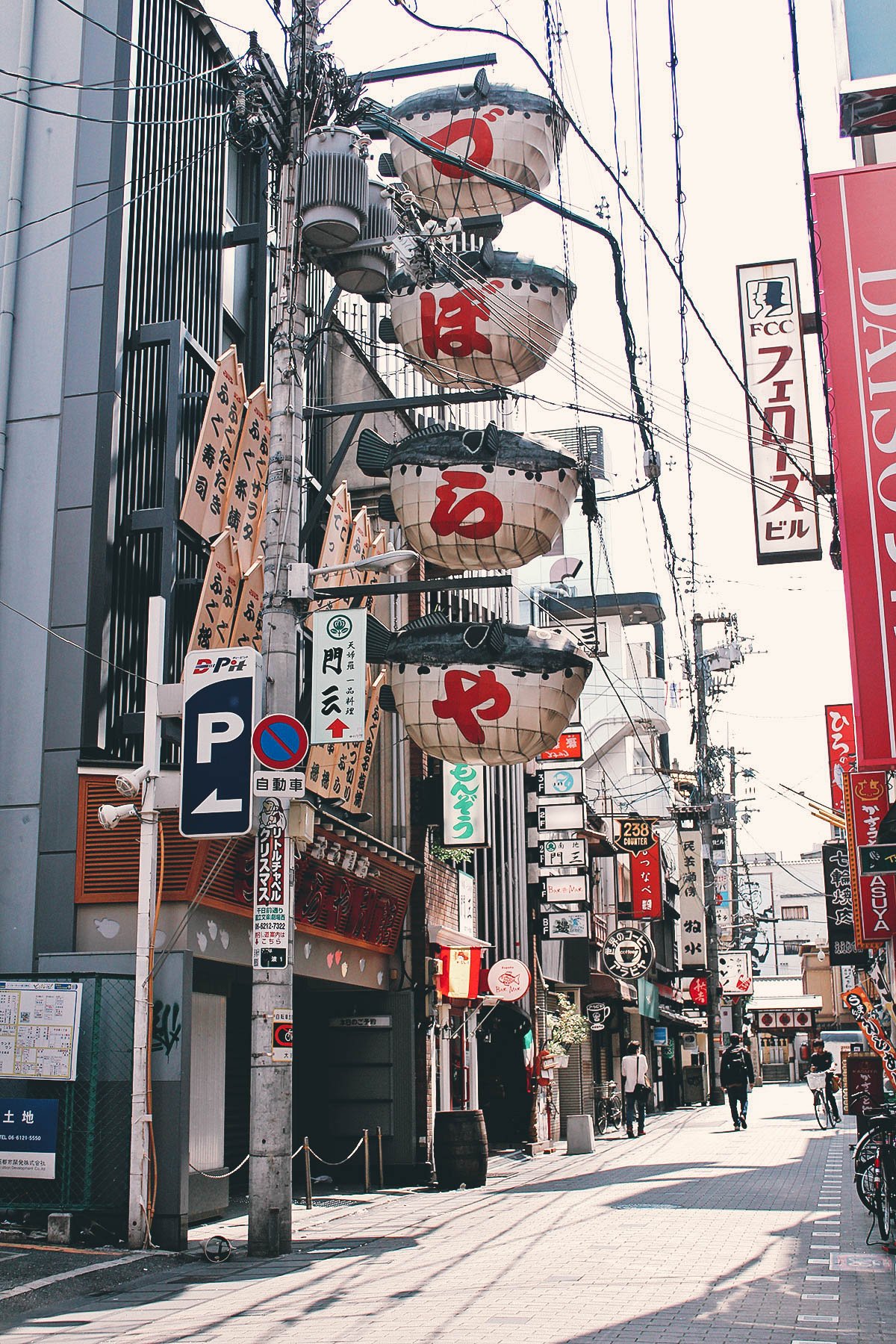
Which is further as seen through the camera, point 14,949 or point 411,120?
point 411,120

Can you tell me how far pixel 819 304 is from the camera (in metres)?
8.77

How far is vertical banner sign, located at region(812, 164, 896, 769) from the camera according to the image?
7.62m

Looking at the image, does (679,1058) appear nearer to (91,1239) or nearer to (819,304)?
(91,1239)

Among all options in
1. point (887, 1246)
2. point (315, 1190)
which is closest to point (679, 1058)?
point (315, 1190)

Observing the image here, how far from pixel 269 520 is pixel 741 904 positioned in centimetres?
10513

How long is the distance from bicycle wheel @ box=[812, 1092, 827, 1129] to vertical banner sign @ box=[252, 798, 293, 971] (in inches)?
961

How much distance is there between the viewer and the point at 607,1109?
1353 inches

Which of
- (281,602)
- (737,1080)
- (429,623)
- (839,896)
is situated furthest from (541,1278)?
(737,1080)

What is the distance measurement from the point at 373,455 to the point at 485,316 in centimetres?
218

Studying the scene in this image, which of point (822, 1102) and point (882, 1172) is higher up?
point (882, 1172)

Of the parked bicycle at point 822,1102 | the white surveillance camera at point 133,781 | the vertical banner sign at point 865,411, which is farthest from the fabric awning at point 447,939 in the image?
the vertical banner sign at point 865,411

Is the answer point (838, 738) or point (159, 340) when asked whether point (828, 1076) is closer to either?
point (838, 738)

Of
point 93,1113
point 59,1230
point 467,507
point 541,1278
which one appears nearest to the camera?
point 541,1278

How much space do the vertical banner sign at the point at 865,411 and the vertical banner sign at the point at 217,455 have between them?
7.83 m
